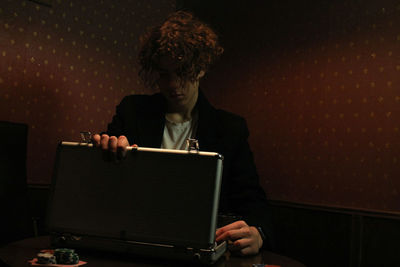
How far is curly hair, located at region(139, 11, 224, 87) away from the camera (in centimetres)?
146

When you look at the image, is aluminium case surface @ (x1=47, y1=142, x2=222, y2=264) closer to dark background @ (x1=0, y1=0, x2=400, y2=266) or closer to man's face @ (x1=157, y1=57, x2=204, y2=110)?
man's face @ (x1=157, y1=57, x2=204, y2=110)

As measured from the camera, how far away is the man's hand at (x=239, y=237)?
3.52 feet

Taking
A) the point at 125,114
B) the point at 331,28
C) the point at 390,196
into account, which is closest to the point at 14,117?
the point at 125,114

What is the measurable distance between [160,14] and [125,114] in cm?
119

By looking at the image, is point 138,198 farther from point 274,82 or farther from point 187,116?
point 274,82

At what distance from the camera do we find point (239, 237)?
1.10m

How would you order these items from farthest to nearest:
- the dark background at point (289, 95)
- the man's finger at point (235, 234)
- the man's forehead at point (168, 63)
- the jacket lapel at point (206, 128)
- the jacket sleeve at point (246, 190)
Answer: the dark background at point (289, 95)
the jacket lapel at point (206, 128)
the man's forehead at point (168, 63)
the jacket sleeve at point (246, 190)
the man's finger at point (235, 234)

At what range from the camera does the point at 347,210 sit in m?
1.96

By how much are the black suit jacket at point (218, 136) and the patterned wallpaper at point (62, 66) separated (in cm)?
53

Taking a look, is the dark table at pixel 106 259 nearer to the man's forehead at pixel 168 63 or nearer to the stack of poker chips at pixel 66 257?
the stack of poker chips at pixel 66 257

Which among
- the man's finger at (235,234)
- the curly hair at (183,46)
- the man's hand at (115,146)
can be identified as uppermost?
the curly hair at (183,46)

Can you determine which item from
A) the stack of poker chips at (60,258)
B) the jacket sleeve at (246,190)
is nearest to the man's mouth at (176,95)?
the jacket sleeve at (246,190)

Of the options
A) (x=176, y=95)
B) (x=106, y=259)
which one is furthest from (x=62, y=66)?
(x=106, y=259)

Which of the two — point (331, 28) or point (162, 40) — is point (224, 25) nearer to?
point (331, 28)
